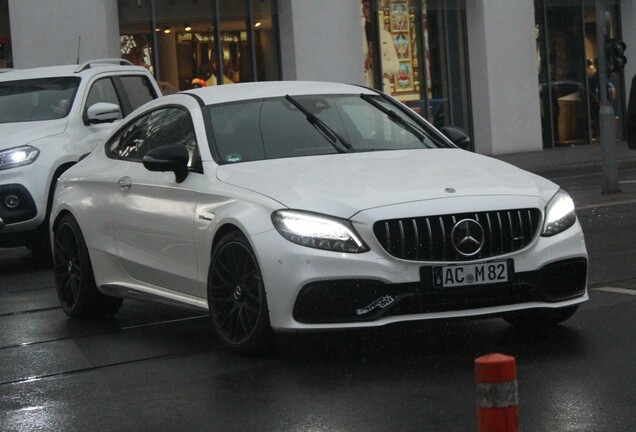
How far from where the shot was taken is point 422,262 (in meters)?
6.89

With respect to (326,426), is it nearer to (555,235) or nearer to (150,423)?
(150,423)

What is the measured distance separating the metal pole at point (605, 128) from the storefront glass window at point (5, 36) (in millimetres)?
12301

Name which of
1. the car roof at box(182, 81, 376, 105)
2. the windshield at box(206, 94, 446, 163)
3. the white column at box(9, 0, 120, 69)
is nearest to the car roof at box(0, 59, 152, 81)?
the car roof at box(182, 81, 376, 105)

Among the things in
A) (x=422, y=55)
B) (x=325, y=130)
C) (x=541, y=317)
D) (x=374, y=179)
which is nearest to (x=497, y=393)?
(x=374, y=179)

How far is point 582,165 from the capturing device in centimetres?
2723

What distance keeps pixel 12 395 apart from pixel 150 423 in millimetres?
1180

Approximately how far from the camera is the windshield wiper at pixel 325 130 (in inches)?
322

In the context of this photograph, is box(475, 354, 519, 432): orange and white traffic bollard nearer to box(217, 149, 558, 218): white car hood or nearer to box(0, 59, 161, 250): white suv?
box(217, 149, 558, 218): white car hood

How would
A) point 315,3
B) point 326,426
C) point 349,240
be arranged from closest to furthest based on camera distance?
point 326,426
point 349,240
point 315,3

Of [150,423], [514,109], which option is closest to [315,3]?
[514,109]

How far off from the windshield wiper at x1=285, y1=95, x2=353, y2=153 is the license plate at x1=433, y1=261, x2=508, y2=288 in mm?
1464

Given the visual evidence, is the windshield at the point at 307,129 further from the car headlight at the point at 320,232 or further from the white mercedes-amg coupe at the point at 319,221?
the car headlight at the point at 320,232

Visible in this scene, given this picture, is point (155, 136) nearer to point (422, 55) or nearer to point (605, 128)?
point (605, 128)

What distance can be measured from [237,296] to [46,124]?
6565 millimetres
